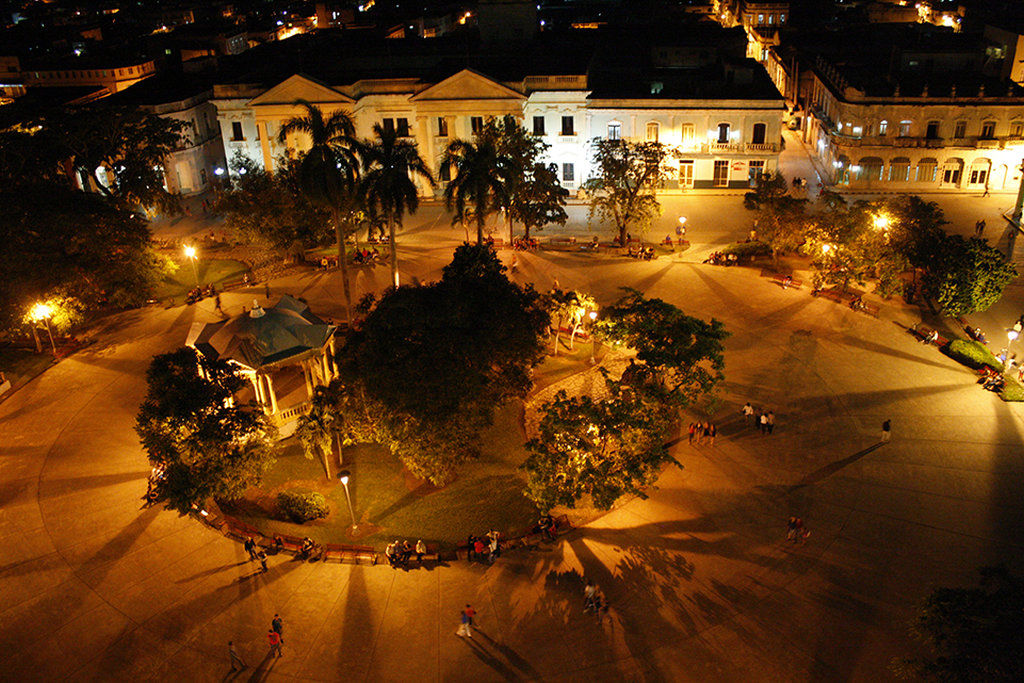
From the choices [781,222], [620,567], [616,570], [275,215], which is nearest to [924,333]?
[781,222]

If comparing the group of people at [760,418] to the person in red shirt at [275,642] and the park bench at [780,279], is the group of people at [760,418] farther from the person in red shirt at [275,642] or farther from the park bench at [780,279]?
the person in red shirt at [275,642]

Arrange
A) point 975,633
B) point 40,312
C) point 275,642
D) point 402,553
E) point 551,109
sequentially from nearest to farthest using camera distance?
point 975,633
point 275,642
point 402,553
point 40,312
point 551,109

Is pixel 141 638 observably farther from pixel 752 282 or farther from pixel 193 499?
pixel 752 282

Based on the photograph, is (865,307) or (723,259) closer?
(865,307)

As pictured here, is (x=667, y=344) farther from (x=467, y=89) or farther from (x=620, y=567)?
(x=467, y=89)

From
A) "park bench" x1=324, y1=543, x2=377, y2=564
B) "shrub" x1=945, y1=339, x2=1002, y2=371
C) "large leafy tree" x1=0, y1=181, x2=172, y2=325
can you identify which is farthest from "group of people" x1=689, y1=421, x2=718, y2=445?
"large leafy tree" x1=0, y1=181, x2=172, y2=325

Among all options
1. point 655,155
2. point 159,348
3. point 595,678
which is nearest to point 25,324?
point 159,348

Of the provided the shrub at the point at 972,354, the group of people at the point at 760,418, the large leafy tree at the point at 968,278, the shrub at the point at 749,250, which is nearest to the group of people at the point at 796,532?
the group of people at the point at 760,418
